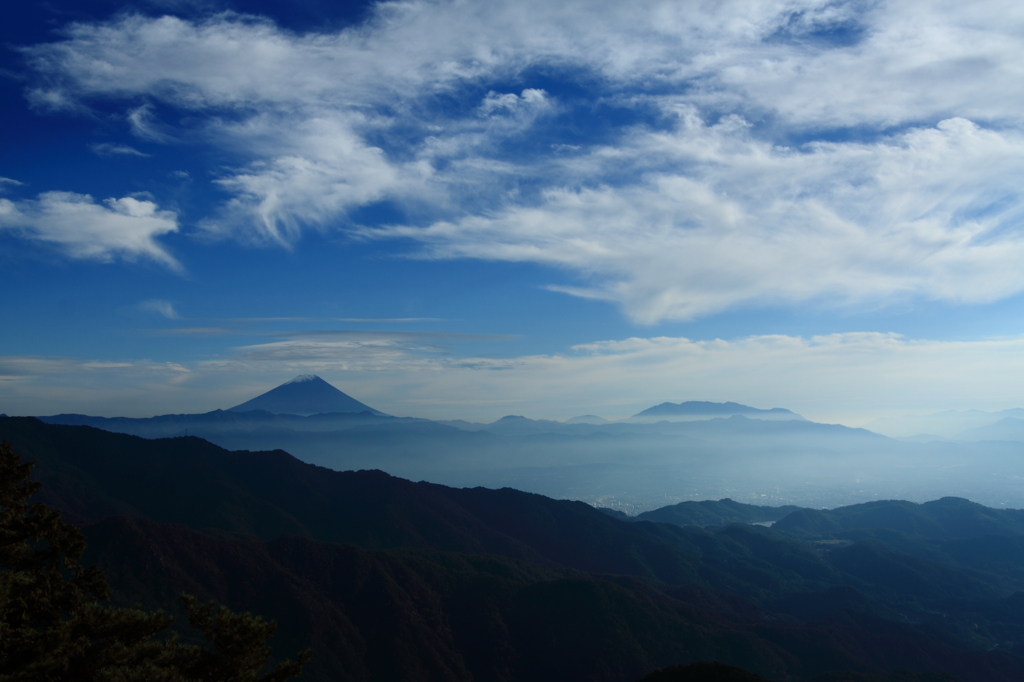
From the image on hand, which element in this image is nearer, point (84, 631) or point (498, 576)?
point (84, 631)

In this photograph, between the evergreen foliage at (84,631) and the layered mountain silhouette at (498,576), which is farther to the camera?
the layered mountain silhouette at (498,576)

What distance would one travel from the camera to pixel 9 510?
18.9 meters

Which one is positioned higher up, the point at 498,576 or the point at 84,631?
the point at 84,631

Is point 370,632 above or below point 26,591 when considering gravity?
below

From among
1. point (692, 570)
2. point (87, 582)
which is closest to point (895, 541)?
point (692, 570)

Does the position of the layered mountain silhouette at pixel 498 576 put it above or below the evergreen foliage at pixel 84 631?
below

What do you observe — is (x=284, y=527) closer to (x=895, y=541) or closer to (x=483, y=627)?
(x=483, y=627)

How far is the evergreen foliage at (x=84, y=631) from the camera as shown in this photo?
13820 mm

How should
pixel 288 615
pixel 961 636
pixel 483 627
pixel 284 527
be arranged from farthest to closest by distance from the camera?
pixel 284 527 → pixel 961 636 → pixel 483 627 → pixel 288 615

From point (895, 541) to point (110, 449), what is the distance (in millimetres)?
232013

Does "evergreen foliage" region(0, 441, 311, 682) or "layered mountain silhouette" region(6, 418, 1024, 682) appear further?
"layered mountain silhouette" region(6, 418, 1024, 682)

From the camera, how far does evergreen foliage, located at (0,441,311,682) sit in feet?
45.3

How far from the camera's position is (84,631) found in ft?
50.3

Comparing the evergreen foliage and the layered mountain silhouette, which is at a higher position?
the evergreen foliage
